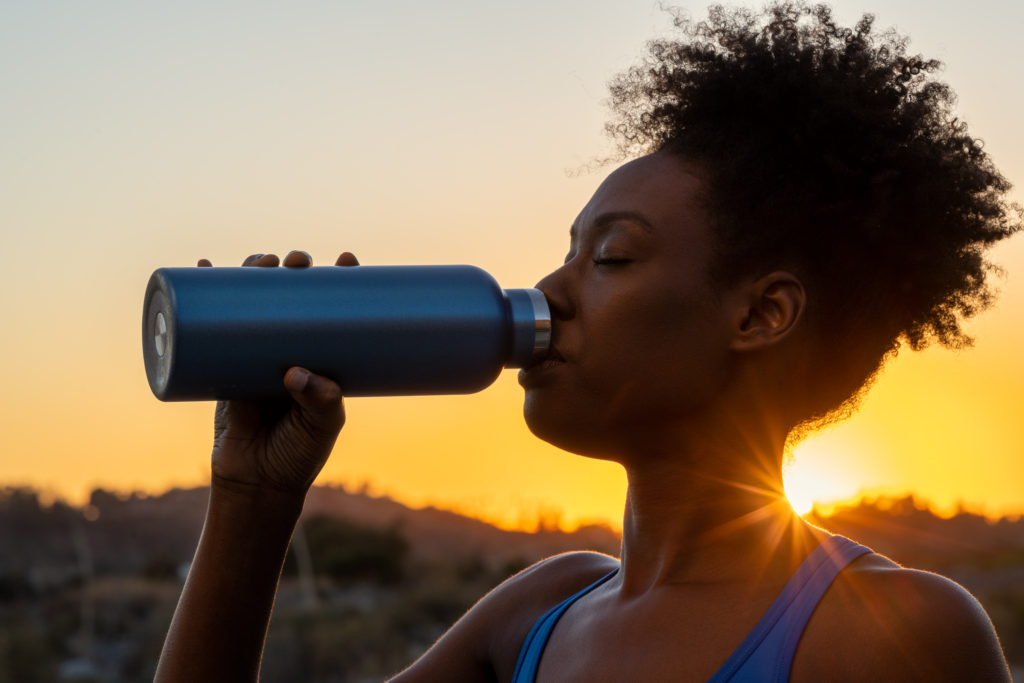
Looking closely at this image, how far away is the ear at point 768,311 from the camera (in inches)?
90.6

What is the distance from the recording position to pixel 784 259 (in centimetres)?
235

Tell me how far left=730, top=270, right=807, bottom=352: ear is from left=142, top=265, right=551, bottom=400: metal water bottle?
0.36 metres

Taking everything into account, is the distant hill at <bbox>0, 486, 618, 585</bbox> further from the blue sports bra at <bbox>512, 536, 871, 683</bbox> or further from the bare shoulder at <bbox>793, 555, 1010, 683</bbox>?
the bare shoulder at <bbox>793, 555, 1010, 683</bbox>

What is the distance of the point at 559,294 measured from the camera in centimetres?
237

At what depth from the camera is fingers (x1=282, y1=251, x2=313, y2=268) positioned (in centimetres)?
233

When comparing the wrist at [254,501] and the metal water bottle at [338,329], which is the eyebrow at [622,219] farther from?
the wrist at [254,501]

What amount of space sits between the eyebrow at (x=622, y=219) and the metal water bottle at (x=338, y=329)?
186 millimetres

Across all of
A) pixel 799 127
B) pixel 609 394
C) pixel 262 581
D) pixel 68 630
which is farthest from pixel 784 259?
pixel 68 630

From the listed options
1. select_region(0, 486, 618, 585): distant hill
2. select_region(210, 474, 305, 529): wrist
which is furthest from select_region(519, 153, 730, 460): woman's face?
select_region(0, 486, 618, 585): distant hill

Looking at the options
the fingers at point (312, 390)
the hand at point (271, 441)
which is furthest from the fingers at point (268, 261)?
the fingers at point (312, 390)

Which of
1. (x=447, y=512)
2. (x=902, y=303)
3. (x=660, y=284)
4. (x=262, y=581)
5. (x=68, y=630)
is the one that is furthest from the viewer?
(x=447, y=512)

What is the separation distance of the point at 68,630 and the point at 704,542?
23.0 meters

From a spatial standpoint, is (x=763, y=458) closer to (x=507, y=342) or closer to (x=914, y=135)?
(x=507, y=342)

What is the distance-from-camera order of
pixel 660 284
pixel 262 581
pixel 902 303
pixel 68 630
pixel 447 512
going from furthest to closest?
pixel 447 512 → pixel 68 630 → pixel 262 581 → pixel 902 303 → pixel 660 284
